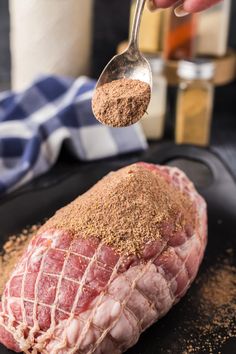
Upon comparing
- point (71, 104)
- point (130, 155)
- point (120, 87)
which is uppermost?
point (120, 87)

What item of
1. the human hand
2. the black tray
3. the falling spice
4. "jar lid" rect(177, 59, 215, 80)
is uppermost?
the human hand

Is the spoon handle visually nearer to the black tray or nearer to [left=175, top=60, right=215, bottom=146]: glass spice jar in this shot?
the black tray

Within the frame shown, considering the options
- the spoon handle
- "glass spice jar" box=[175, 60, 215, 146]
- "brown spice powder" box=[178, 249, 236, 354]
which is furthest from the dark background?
"brown spice powder" box=[178, 249, 236, 354]

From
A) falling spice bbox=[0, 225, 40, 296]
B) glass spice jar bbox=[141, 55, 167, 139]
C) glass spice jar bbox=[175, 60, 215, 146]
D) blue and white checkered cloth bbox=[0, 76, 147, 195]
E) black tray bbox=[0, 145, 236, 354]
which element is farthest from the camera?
glass spice jar bbox=[141, 55, 167, 139]

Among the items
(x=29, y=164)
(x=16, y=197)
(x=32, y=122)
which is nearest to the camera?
(x=16, y=197)

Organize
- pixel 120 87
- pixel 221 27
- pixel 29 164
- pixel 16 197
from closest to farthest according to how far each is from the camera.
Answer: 1. pixel 120 87
2. pixel 16 197
3. pixel 29 164
4. pixel 221 27

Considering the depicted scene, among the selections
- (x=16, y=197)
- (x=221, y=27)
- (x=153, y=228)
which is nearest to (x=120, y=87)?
(x=153, y=228)

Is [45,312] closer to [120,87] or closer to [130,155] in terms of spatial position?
[120,87]
